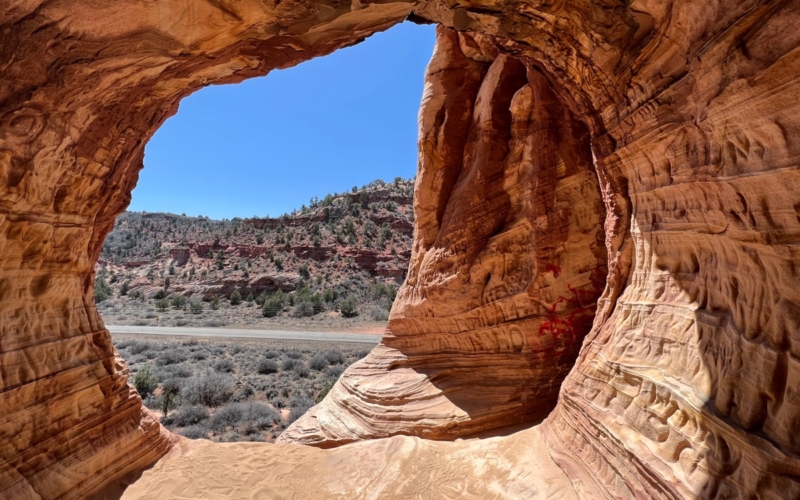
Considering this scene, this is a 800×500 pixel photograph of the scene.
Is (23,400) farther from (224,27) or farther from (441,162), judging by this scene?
(441,162)

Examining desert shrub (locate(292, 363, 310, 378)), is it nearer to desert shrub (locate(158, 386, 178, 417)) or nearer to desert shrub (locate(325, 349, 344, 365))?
desert shrub (locate(325, 349, 344, 365))

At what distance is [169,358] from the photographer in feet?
51.5

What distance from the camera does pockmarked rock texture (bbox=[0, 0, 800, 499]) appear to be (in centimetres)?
238

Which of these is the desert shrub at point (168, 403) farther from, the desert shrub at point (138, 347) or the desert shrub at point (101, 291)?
the desert shrub at point (101, 291)

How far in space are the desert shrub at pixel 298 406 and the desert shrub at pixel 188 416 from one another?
7.51ft

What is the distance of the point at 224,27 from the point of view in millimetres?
3654

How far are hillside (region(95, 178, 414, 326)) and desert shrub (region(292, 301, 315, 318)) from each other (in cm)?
11

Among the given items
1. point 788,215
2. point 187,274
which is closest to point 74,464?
point 788,215

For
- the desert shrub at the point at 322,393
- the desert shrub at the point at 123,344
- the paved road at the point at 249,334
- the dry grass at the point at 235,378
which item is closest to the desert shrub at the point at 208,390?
the dry grass at the point at 235,378

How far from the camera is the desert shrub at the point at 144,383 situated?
12055 millimetres

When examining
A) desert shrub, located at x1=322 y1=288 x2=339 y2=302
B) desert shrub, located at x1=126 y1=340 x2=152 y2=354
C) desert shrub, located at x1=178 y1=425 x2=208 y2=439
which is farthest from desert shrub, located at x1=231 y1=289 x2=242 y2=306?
desert shrub, located at x1=178 y1=425 x2=208 y2=439

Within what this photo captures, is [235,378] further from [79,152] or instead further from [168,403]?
[79,152]

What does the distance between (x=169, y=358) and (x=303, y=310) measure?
487 inches

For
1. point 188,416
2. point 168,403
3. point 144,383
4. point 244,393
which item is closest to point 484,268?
point 188,416
